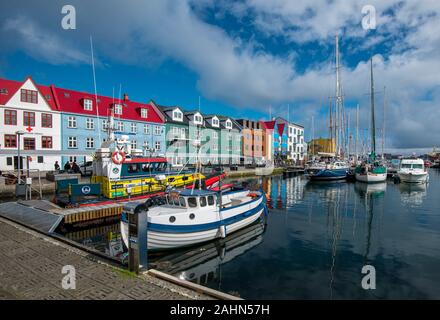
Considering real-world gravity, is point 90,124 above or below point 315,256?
above

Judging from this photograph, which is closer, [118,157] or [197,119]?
[118,157]

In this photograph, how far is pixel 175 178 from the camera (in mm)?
22188

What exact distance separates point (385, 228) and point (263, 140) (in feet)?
193

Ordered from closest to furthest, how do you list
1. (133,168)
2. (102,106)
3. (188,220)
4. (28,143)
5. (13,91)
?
(188,220) < (133,168) < (13,91) < (28,143) < (102,106)

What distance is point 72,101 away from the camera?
39.5 meters

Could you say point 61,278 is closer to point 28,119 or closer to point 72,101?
point 28,119

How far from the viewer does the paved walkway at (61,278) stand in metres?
6.49

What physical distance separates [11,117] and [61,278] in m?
35.5

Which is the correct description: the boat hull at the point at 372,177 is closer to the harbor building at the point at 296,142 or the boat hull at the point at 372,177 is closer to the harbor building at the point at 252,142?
the harbor building at the point at 252,142

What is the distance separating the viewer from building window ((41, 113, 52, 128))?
3532cm

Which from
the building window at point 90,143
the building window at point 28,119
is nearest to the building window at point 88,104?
the building window at point 90,143

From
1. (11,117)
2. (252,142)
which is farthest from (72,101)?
(252,142)

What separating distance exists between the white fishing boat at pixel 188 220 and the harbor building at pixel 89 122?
21.6 metres

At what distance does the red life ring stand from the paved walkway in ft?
28.8
